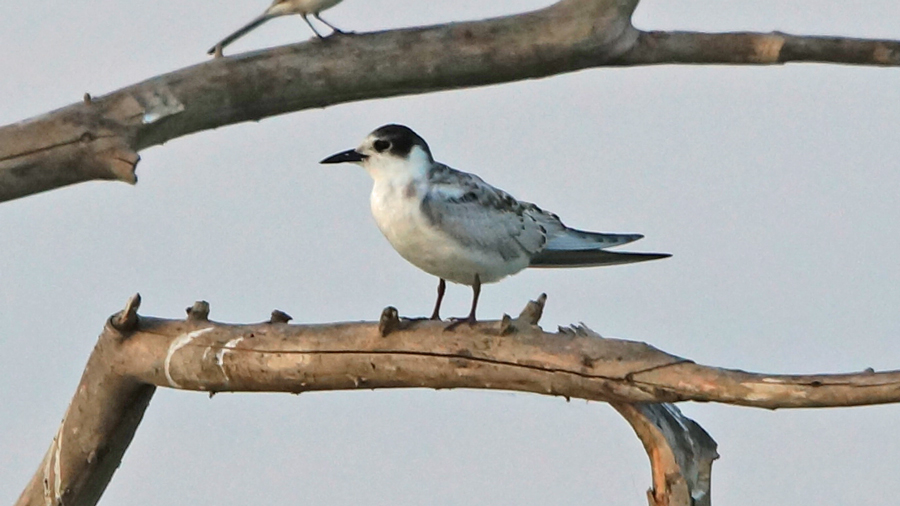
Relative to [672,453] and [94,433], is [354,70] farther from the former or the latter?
[672,453]

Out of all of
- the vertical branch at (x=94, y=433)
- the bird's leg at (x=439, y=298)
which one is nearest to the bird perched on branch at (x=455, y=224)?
the bird's leg at (x=439, y=298)

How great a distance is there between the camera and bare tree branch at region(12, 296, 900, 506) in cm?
453

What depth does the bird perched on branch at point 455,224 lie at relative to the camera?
5.29 m

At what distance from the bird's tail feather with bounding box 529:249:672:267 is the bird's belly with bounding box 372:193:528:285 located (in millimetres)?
408

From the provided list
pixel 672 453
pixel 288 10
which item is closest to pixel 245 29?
pixel 288 10

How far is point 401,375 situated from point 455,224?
591 millimetres

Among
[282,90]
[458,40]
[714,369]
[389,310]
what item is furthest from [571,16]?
[714,369]

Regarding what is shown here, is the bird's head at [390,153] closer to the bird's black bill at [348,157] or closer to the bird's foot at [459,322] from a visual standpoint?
the bird's black bill at [348,157]

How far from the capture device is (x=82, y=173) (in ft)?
17.4

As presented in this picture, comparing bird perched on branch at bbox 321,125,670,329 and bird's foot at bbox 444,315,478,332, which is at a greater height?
bird perched on branch at bbox 321,125,670,329

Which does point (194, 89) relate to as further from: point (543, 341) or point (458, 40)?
point (543, 341)

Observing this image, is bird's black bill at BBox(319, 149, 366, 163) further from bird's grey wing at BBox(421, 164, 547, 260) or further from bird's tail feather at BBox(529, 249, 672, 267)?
bird's tail feather at BBox(529, 249, 672, 267)

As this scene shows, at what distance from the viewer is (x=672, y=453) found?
5121 mm

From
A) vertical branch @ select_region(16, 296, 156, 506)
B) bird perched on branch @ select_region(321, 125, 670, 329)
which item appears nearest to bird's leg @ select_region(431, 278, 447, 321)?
bird perched on branch @ select_region(321, 125, 670, 329)
